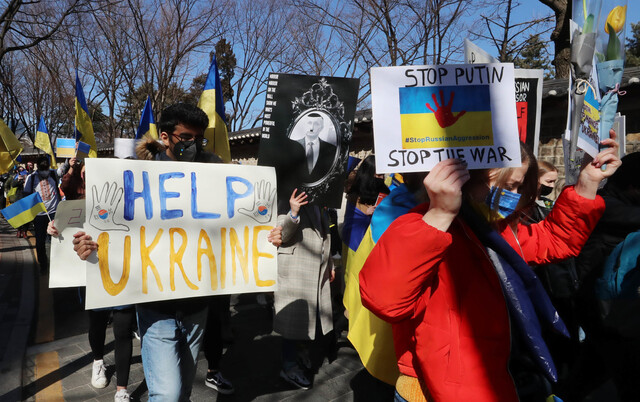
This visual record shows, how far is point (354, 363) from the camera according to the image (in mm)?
4441

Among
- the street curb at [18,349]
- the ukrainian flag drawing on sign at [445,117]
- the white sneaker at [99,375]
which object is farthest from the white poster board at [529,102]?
the street curb at [18,349]

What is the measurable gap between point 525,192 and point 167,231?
5.46 ft

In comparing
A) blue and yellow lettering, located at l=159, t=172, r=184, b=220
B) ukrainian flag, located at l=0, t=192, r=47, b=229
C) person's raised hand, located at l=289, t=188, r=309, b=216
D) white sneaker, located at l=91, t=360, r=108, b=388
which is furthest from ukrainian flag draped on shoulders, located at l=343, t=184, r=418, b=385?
ukrainian flag, located at l=0, t=192, r=47, b=229

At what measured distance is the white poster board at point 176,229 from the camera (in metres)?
2.28

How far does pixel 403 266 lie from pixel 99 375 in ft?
10.8

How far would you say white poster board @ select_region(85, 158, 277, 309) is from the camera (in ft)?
7.47

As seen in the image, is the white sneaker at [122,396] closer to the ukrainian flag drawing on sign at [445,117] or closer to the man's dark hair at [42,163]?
the ukrainian flag drawing on sign at [445,117]

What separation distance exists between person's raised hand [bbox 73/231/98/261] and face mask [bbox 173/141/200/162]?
651 mm

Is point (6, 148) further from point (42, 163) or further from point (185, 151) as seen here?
point (185, 151)

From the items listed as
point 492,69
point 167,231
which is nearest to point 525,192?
point 492,69

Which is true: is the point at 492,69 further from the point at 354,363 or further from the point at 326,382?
the point at 354,363

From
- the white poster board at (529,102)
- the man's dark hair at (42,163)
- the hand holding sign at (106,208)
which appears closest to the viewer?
the hand holding sign at (106,208)

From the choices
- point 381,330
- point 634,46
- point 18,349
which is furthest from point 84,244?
point 634,46

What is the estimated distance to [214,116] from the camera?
14.4ft
